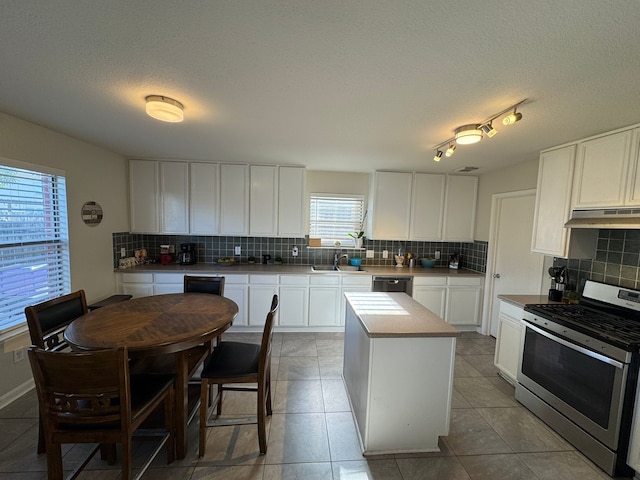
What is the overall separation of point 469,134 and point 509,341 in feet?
6.75

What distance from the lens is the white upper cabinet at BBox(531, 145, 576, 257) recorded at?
2.38 meters

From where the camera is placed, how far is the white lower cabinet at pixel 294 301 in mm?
3670

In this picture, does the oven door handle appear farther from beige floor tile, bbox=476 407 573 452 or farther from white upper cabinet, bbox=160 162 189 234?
white upper cabinet, bbox=160 162 189 234

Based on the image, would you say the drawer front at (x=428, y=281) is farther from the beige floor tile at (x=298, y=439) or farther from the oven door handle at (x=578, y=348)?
the beige floor tile at (x=298, y=439)

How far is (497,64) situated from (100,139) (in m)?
3.52

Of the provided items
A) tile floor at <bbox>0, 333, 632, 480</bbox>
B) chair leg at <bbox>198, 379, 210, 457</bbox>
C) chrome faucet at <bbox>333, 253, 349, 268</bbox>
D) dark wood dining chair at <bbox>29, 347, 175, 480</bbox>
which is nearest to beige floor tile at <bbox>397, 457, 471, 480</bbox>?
tile floor at <bbox>0, 333, 632, 480</bbox>

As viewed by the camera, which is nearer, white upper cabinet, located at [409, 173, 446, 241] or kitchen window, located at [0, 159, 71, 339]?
kitchen window, located at [0, 159, 71, 339]

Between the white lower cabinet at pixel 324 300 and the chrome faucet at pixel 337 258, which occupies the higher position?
the chrome faucet at pixel 337 258

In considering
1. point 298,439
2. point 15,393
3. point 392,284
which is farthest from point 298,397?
point 15,393

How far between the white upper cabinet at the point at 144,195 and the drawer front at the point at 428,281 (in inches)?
148

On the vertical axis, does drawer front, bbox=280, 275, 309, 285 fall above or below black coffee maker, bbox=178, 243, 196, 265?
below

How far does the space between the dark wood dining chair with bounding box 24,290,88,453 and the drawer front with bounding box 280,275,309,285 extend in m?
2.06

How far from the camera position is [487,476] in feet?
5.52

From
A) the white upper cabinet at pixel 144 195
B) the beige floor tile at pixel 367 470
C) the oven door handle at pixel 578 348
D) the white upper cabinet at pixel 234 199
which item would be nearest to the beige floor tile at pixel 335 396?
the beige floor tile at pixel 367 470
